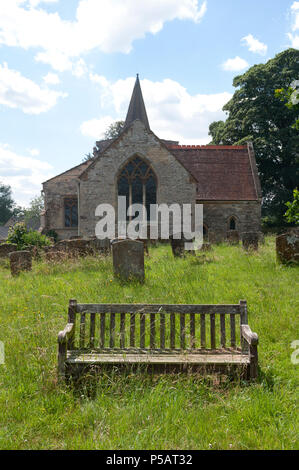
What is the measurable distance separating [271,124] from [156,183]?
47.3ft

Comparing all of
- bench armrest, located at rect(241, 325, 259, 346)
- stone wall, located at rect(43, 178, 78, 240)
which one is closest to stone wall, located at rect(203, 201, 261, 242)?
stone wall, located at rect(43, 178, 78, 240)

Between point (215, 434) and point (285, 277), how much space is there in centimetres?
535

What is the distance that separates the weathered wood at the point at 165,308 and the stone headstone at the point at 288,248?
557cm

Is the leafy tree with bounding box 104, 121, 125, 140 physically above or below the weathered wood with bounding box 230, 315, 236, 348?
above

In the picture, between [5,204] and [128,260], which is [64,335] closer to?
[128,260]

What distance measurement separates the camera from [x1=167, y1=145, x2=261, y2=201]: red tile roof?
19344 millimetres

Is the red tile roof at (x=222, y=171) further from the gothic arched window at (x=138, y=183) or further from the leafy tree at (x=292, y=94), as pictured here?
the leafy tree at (x=292, y=94)

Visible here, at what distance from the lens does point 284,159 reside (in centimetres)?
2556

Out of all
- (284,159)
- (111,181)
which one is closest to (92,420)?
(111,181)

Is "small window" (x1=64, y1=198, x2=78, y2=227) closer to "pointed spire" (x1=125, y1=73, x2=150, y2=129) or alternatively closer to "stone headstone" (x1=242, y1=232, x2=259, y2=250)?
"pointed spire" (x1=125, y1=73, x2=150, y2=129)

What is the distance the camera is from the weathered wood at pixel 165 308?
11.9 feet

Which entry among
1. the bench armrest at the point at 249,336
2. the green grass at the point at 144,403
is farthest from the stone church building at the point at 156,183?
the bench armrest at the point at 249,336

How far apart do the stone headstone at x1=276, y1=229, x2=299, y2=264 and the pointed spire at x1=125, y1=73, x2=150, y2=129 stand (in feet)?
72.0
